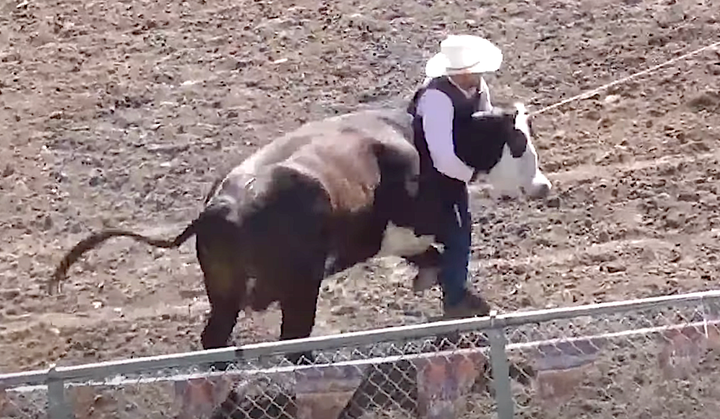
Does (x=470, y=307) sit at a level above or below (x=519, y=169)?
below

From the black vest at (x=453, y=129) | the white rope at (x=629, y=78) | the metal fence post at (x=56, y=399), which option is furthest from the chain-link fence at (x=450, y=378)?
the white rope at (x=629, y=78)

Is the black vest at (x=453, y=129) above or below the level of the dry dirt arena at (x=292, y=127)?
above

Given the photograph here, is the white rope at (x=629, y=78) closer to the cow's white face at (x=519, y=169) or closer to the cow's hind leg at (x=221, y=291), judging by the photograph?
the cow's white face at (x=519, y=169)

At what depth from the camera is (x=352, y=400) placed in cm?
607

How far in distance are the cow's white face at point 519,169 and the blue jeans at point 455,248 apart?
212 mm

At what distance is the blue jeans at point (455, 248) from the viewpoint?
709 centimetres

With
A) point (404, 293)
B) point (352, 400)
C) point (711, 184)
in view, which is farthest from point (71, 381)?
point (711, 184)

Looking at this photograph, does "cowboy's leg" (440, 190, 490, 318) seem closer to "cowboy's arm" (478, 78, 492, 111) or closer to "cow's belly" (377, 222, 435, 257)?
"cow's belly" (377, 222, 435, 257)

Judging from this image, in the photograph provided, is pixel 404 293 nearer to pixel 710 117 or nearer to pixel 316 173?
pixel 316 173

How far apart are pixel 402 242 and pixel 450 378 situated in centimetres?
188

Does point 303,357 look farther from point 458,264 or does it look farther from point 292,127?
point 292,127

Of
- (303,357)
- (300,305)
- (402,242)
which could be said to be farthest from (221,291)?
(402,242)

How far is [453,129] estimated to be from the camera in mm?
6938

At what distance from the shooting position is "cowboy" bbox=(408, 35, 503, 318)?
6.93m
